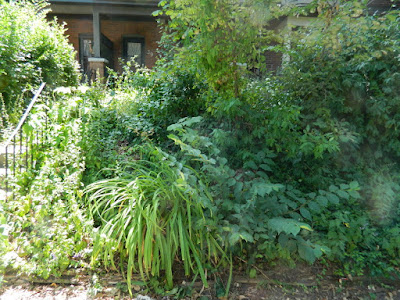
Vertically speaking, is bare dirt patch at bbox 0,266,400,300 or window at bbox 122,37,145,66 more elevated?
window at bbox 122,37,145,66

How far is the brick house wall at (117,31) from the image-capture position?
11430 millimetres

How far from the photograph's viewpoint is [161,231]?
2.77 metres

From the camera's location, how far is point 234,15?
3240mm

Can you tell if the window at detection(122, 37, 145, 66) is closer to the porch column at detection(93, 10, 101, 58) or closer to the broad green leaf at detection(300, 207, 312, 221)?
the porch column at detection(93, 10, 101, 58)

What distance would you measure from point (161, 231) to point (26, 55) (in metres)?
4.35

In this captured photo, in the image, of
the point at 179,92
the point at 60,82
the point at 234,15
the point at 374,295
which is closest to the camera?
the point at 374,295

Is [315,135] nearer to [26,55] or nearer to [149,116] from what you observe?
[149,116]

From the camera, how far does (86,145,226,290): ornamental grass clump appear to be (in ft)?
8.45

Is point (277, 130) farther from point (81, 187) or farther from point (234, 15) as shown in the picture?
point (81, 187)

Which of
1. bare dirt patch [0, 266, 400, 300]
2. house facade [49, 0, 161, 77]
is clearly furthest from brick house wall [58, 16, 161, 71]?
bare dirt patch [0, 266, 400, 300]

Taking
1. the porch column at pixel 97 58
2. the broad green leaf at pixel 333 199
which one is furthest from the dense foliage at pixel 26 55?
the broad green leaf at pixel 333 199

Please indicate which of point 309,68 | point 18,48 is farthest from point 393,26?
point 18,48

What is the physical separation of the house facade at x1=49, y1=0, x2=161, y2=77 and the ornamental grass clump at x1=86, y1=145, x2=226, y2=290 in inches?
302

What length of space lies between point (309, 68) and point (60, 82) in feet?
16.1
